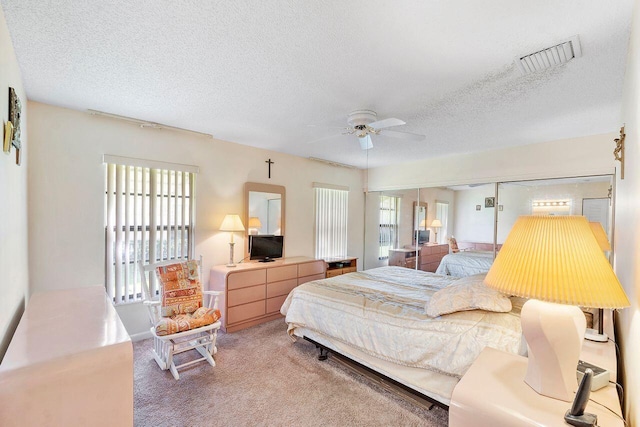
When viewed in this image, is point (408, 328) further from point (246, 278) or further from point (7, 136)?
point (7, 136)

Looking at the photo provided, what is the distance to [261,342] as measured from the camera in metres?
3.42

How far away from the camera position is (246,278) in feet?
12.9

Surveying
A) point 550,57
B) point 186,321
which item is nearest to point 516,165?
point 550,57

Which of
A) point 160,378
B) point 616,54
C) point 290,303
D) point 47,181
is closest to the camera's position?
point 616,54

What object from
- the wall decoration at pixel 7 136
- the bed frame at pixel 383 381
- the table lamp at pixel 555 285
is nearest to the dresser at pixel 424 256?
the bed frame at pixel 383 381

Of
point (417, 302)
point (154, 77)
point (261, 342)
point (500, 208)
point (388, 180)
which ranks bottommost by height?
point (261, 342)

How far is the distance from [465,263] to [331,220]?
244 centimetres

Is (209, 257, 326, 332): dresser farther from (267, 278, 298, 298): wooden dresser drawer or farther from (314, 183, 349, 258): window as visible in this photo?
(314, 183, 349, 258): window

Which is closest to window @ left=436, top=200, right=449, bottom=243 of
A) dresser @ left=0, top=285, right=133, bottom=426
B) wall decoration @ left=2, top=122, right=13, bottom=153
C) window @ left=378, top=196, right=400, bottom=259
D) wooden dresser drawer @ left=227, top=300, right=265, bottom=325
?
window @ left=378, top=196, right=400, bottom=259

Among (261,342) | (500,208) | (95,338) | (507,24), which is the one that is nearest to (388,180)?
(500,208)

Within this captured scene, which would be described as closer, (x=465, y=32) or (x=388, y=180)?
(x=465, y=32)

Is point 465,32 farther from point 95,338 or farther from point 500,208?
point 500,208

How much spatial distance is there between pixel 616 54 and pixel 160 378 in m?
4.28

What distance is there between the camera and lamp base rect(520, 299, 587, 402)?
1174 millimetres
